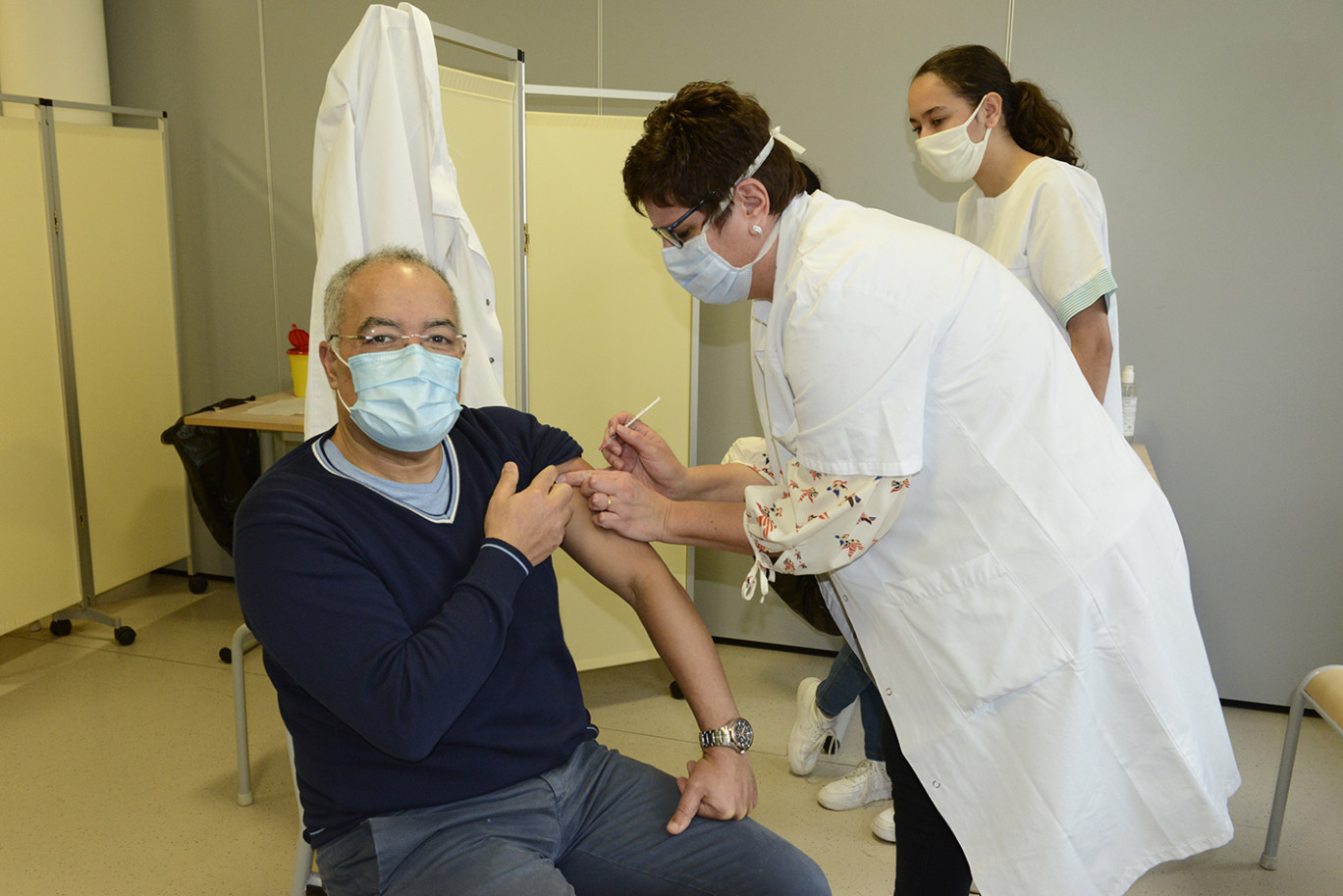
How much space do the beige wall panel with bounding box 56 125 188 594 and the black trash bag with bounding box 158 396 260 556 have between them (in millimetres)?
272

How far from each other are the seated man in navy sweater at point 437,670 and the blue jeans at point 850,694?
0.99 meters

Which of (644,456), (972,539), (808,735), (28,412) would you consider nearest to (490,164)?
(644,456)

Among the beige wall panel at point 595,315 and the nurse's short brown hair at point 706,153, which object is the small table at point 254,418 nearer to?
the beige wall panel at point 595,315

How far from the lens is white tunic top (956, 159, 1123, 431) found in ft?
6.80

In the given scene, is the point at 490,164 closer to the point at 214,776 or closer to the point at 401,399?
the point at 401,399

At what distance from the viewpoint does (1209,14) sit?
273 cm

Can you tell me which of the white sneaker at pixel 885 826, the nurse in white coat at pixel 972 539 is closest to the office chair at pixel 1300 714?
the nurse in white coat at pixel 972 539

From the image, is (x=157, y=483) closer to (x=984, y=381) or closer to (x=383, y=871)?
(x=383, y=871)

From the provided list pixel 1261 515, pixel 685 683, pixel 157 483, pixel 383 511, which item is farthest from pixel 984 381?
pixel 157 483

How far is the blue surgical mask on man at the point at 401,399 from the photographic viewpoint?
1.30 metres

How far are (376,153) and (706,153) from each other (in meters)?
0.79

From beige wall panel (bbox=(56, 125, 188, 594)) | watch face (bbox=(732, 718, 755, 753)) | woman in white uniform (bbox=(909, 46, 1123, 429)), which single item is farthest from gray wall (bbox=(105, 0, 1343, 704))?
watch face (bbox=(732, 718, 755, 753))

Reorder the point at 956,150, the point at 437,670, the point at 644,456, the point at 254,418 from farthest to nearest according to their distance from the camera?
the point at 254,418 < the point at 956,150 < the point at 644,456 < the point at 437,670

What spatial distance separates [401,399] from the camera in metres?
1.30
